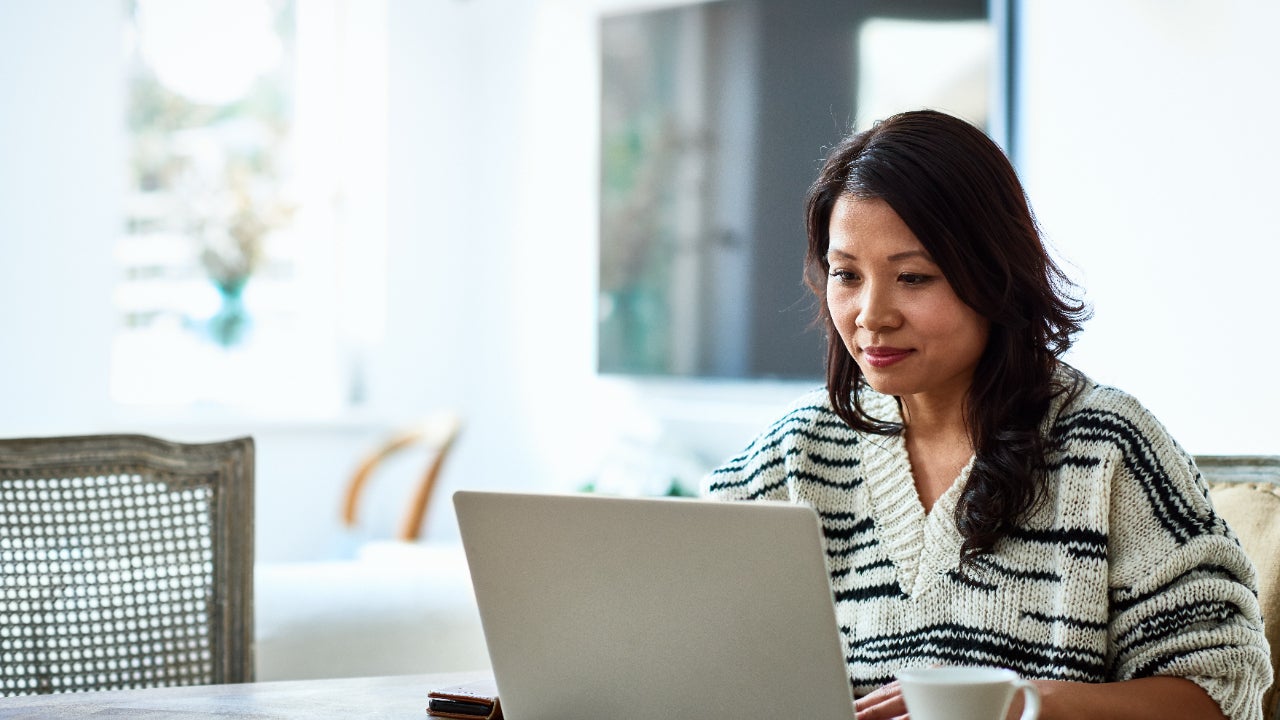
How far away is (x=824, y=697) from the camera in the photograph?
94 centimetres

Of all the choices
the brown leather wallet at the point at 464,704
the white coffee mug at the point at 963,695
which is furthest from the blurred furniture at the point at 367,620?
the white coffee mug at the point at 963,695

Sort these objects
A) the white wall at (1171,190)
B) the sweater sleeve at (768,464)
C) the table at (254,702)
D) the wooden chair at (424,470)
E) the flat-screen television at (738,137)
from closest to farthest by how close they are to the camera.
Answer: the table at (254,702), the sweater sleeve at (768,464), the white wall at (1171,190), the flat-screen television at (738,137), the wooden chair at (424,470)

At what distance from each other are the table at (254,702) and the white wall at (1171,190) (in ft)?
4.60

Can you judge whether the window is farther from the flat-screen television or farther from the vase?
the flat-screen television

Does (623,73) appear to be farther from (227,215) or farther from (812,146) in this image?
(227,215)

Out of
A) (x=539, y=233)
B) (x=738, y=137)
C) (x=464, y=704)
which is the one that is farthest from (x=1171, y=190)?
(x=539, y=233)

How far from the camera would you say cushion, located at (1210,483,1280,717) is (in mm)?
1354

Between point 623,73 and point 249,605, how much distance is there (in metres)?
2.69

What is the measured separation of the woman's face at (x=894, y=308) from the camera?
1.27 m

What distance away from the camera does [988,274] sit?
127cm

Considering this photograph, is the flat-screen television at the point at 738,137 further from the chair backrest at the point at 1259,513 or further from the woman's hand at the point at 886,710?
the woman's hand at the point at 886,710

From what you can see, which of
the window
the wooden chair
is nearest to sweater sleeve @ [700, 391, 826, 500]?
the wooden chair

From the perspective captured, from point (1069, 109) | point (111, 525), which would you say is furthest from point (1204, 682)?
point (1069, 109)

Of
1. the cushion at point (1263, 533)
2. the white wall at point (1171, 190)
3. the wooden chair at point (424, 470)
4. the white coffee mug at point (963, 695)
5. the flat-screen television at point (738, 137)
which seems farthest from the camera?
the wooden chair at point (424, 470)
